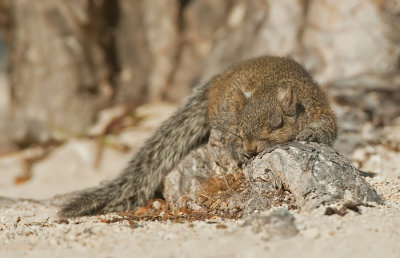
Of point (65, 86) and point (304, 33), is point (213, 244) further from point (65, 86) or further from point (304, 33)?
point (65, 86)

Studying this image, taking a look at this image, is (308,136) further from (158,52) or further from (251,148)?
(158,52)

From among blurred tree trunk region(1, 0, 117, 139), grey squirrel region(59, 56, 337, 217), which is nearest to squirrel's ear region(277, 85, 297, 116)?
grey squirrel region(59, 56, 337, 217)

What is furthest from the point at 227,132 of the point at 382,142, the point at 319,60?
the point at 319,60

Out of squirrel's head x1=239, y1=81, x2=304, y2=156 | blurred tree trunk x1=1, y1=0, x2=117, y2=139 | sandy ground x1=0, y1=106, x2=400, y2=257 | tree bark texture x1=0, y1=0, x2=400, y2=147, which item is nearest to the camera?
sandy ground x1=0, y1=106, x2=400, y2=257

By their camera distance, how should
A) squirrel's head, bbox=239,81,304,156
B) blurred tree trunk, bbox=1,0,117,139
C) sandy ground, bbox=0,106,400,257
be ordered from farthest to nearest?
1. blurred tree trunk, bbox=1,0,117,139
2. squirrel's head, bbox=239,81,304,156
3. sandy ground, bbox=0,106,400,257

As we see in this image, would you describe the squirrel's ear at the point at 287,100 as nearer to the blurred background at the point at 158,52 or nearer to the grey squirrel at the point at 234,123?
the grey squirrel at the point at 234,123

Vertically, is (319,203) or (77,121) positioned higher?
(77,121)

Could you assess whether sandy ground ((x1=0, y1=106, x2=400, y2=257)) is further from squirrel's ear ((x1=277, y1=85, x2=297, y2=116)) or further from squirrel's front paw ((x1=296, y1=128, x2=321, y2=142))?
squirrel's ear ((x1=277, y1=85, x2=297, y2=116))

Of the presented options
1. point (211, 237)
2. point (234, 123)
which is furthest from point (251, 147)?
point (211, 237)

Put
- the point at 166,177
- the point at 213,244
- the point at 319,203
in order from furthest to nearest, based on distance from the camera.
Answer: the point at 166,177 < the point at 319,203 < the point at 213,244
